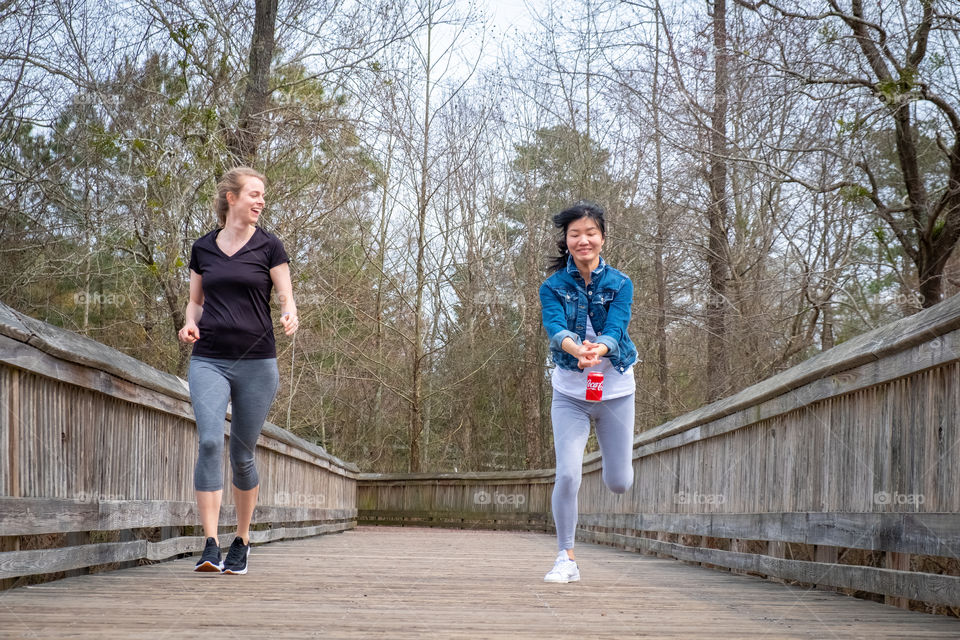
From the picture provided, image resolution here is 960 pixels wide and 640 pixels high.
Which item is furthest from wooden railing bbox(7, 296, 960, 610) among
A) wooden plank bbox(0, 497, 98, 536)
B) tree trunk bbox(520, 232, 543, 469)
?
tree trunk bbox(520, 232, 543, 469)

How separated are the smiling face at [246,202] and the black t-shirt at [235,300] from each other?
5.1 inches

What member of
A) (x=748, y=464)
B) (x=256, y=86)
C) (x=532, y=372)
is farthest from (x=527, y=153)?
(x=748, y=464)

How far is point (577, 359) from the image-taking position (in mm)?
4930

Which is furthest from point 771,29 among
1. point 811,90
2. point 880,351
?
point 880,351

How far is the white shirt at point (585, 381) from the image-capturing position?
5.00m

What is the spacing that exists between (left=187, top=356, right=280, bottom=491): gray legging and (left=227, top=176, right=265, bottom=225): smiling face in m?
0.75

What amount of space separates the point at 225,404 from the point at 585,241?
6.54ft

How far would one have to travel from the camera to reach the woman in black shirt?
4.81m

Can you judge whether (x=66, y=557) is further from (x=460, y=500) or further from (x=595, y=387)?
(x=460, y=500)

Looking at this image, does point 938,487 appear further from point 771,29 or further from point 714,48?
point 714,48

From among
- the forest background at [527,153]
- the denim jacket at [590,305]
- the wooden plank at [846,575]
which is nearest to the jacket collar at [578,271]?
the denim jacket at [590,305]

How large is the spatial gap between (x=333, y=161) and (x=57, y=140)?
3870mm

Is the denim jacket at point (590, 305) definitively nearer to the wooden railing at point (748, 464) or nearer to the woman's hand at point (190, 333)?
the wooden railing at point (748, 464)

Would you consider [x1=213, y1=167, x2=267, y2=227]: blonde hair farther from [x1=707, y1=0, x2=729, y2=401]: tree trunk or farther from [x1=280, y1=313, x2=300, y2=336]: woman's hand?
[x1=707, y1=0, x2=729, y2=401]: tree trunk
